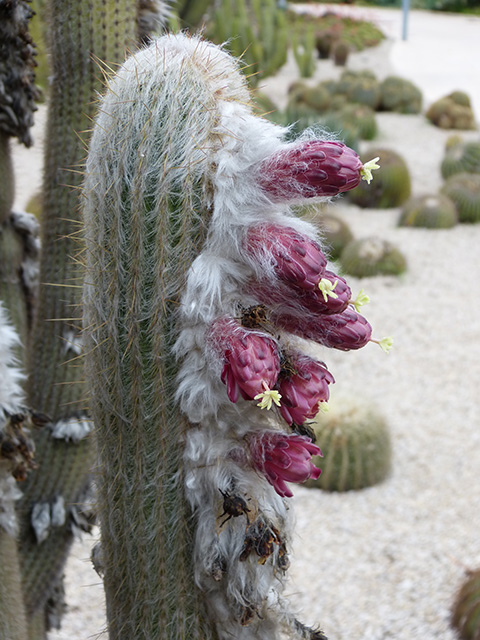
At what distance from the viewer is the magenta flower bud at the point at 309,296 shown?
123cm

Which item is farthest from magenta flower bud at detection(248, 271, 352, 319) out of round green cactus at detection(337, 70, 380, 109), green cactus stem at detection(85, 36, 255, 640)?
round green cactus at detection(337, 70, 380, 109)

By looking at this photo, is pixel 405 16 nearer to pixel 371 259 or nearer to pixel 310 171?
pixel 371 259

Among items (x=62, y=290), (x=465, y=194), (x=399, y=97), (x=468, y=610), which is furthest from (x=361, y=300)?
(x=399, y=97)

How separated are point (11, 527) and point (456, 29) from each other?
2757 centimetres

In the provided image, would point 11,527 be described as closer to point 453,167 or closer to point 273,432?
point 273,432

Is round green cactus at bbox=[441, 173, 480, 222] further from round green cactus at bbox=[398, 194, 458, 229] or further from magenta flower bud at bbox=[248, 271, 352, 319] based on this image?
magenta flower bud at bbox=[248, 271, 352, 319]

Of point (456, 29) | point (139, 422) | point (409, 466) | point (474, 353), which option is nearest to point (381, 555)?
point (409, 466)

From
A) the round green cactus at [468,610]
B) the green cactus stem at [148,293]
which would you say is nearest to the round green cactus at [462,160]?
the round green cactus at [468,610]

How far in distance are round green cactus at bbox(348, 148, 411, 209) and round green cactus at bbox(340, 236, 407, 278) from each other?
206 cm

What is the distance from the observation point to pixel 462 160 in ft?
38.6

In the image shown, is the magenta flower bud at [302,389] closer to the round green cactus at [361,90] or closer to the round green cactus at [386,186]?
the round green cactus at [386,186]

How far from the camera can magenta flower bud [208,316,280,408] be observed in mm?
1194

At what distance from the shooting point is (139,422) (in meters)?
1.38

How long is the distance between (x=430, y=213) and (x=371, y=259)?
184cm
